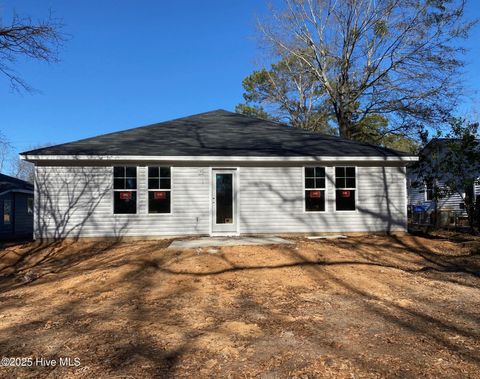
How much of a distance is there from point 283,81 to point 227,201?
23671 millimetres

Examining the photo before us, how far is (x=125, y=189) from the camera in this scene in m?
12.1

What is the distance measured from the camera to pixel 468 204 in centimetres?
1352

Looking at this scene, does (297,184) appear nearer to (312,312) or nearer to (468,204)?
(468,204)

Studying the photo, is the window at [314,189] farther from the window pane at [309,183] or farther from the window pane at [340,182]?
the window pane at [340,182]

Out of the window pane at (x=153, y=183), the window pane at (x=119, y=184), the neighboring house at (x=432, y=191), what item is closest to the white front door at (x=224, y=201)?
the window pane at (x=153, y=183)

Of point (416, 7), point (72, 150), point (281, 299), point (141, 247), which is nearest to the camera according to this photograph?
point (281, 299)

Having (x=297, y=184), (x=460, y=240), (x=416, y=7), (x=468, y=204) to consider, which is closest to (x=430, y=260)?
(x=460, y=240)

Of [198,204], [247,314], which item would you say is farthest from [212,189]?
[247,314]

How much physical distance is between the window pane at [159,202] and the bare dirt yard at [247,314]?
2.62 meters

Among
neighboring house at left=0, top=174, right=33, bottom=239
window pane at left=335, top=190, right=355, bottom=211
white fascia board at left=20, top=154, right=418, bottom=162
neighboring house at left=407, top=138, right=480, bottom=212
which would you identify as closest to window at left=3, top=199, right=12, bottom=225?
neighboring house at left=0, top=174, right=33, bottom=239

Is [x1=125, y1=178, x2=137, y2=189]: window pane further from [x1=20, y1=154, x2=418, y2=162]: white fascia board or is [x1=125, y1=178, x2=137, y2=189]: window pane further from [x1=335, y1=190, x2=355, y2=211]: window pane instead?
[x1=335, y1=190, x2=355, y2=211]: window pane

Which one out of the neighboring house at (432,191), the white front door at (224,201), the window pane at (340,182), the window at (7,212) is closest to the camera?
the white front door at (224,201)

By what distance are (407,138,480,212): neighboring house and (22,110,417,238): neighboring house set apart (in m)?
2.02

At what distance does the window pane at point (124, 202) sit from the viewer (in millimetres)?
12087
